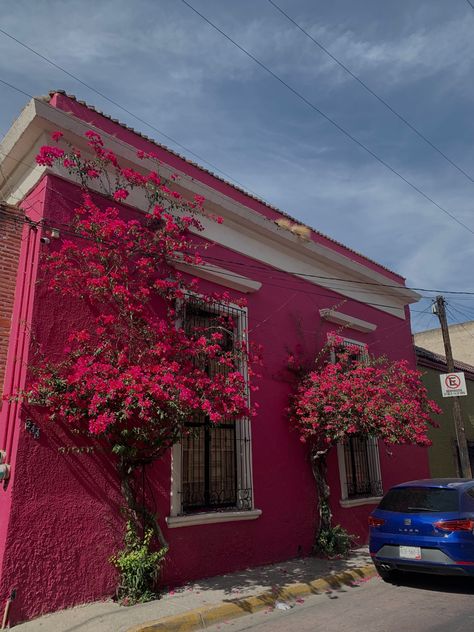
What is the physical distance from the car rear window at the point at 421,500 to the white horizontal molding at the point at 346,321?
4.21 metres

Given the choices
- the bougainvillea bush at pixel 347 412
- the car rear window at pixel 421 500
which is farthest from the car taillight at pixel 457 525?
the bougainvillea bush at pixel 347 412

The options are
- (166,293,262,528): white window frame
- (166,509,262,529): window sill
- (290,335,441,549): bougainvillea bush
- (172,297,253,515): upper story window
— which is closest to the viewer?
(166,509,262,529): window sill

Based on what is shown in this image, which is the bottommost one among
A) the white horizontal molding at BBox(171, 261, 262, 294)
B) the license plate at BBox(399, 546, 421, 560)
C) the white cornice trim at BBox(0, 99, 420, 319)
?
the license plate at BBox(399, 546, 421, 560)

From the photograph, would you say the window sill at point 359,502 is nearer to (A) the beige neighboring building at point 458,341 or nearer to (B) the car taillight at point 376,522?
(B) the car taillight at point 376,522

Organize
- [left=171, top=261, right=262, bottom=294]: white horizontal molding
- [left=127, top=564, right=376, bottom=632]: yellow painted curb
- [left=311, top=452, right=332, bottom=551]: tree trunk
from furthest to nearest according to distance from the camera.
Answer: [left=311, top=452, right=332, bottom=551]: tree trunk, [left=171, top=261, right=262, bottom=294]: white horizontal molding, [left=127, top=564, right=376, bottom=632]: yellow painted curb

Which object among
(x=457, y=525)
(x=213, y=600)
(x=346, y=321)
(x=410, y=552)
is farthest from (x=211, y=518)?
(x=346, y=321)

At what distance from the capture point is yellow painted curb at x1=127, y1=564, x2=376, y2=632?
4.91 m

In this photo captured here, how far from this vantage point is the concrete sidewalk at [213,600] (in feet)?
16.2

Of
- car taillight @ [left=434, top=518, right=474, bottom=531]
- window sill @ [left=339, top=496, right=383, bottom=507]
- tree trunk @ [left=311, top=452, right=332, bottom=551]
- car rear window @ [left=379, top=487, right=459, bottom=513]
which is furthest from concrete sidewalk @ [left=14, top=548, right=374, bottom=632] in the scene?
car taillight @ [left=434, top=518, right=474, bottom=531]

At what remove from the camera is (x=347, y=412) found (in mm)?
8070

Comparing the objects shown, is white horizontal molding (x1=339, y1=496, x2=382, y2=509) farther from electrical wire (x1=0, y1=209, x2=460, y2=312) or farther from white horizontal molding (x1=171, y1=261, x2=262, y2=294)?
white horizontal molding (x1=171, y1=261, x2=262, y2=294)

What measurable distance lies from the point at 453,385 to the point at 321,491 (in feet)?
20.6

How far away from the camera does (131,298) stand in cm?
611

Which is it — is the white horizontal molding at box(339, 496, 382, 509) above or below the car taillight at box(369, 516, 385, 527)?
above
